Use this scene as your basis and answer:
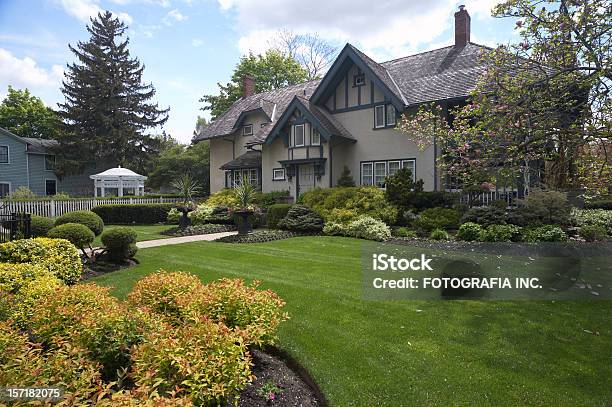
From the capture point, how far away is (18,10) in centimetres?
473

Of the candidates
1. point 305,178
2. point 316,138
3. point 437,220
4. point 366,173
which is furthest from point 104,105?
point 437,220

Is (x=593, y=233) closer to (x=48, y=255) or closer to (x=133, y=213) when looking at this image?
(x=48, y=255)

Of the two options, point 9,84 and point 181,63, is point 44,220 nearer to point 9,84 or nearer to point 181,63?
point 181,63

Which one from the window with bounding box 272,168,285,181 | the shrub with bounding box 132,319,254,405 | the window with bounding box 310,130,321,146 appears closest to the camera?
the shrub with bounding box 132,319,254,405

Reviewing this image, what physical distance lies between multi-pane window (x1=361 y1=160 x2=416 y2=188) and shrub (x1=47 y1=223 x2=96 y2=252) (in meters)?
13.4

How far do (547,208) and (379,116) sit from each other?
361 inches

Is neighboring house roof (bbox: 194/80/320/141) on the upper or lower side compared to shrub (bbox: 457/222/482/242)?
upper

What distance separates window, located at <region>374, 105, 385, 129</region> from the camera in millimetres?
18516

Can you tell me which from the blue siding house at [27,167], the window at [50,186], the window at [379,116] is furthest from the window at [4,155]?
the window at [379,116]

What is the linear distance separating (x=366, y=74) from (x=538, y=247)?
11630 mm

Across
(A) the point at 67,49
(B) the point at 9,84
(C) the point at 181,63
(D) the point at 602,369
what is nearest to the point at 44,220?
(C) the point at 181,63

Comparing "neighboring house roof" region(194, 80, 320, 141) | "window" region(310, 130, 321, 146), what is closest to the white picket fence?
"neighboring house roof" region(194, 80, 320, 141)

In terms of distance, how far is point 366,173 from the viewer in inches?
755

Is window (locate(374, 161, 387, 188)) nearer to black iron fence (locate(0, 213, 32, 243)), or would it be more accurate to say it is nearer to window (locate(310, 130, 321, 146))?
window (locate(310, 130, 321, 146))
